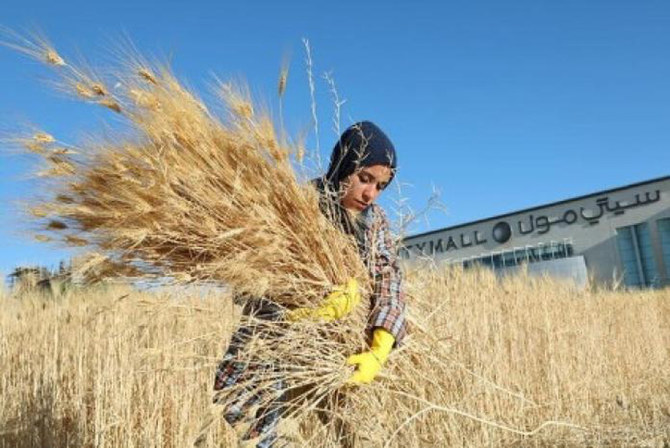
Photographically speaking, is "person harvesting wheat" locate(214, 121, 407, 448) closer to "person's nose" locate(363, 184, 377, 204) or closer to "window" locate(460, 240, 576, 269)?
"person's nose" locate(363, 184, 377, 204)

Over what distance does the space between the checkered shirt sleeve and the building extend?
17672mm

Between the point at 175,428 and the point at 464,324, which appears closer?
the point at 175,428

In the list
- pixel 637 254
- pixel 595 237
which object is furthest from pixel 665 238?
pixel 595 237

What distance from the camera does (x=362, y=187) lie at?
1844 millimetres

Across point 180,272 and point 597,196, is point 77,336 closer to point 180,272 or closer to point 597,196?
point 180,272

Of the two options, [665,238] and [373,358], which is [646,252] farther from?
[373,358]

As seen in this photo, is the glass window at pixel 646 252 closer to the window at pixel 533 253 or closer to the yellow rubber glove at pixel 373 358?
the window at pixel 533 253

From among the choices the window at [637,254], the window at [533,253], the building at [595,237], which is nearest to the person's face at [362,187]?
the building at [595,237]

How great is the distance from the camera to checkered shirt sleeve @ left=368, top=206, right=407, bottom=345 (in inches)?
63.2

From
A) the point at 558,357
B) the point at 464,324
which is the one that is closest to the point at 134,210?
the point at 464,324

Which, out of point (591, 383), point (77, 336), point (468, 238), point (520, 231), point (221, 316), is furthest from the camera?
point (468, 238)

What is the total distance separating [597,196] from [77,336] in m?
22.4

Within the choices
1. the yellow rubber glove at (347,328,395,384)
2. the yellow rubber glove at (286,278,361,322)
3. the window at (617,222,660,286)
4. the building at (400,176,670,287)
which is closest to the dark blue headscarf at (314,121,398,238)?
the yellow rubber glove at (286,278,361,322)

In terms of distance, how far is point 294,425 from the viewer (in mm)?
1569
